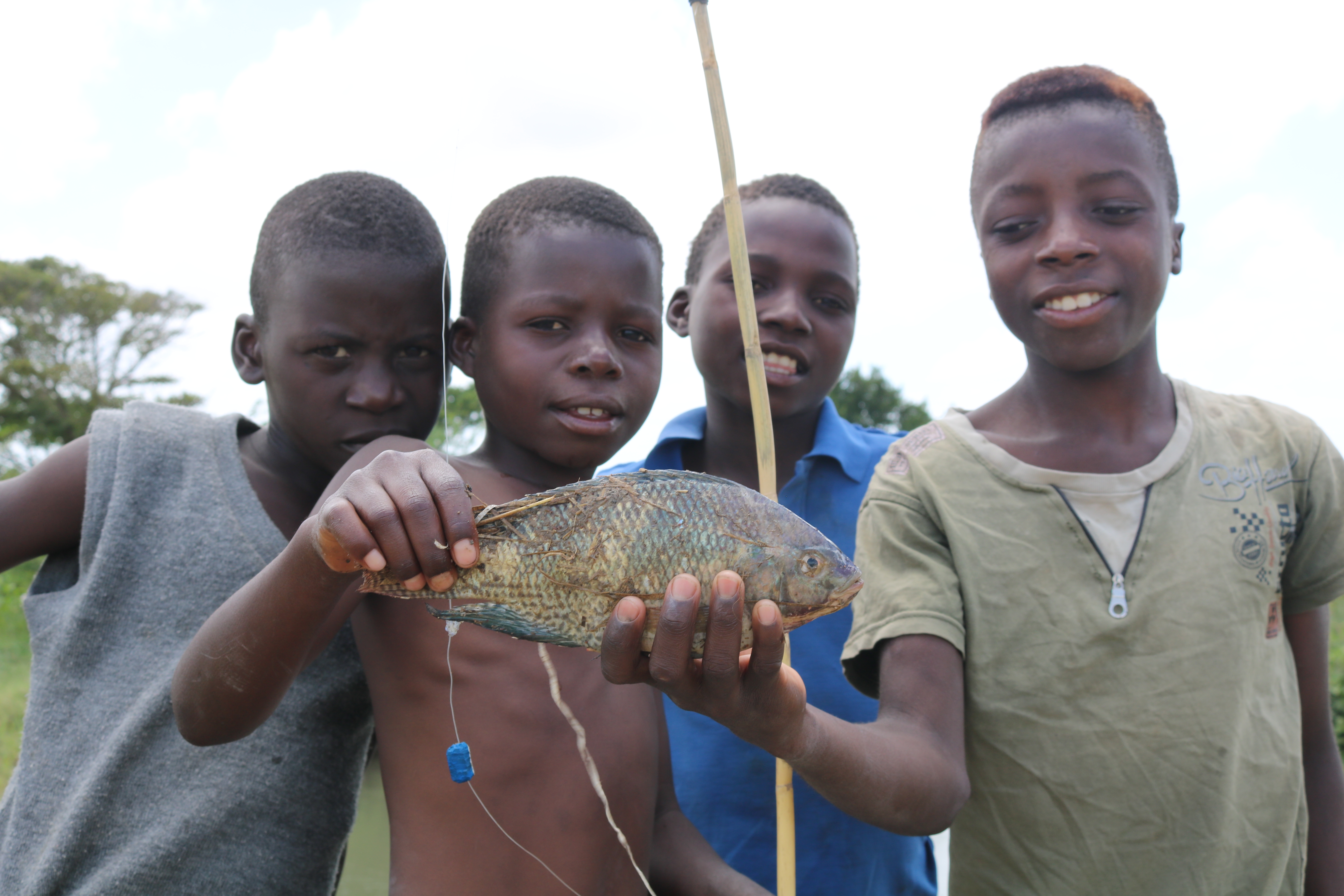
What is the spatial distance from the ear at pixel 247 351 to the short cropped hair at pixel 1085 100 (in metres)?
2.24

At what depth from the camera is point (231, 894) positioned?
7.43 feet

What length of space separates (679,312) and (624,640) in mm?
2301

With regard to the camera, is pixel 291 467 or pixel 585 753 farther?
pixel 291 467

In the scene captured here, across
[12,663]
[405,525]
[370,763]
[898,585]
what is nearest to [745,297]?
[405,525]

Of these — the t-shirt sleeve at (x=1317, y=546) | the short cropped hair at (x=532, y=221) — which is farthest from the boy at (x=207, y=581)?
the t-shirt sleeve at (x=1317, y=546)

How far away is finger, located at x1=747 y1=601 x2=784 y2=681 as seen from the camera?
4.77 feet

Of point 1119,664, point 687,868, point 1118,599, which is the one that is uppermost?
point 1118,599

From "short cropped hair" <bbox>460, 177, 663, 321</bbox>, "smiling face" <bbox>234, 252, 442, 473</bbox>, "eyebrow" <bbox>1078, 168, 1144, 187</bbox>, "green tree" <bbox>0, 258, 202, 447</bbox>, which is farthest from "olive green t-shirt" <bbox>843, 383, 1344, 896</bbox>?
"green tree" <bbox>0, 258, 202, 447</bbox>

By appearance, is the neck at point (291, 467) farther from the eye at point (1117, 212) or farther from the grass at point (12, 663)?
the grass at point (12, 663)

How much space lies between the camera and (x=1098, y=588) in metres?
2.19

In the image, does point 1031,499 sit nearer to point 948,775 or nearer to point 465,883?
point 948,775

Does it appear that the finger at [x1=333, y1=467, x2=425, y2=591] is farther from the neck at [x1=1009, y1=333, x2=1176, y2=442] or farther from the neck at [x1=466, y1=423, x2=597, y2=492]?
the neck at [x1=1009, y1=333, x2=1176, y2=442]

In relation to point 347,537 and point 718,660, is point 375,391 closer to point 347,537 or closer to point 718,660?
point 347,537

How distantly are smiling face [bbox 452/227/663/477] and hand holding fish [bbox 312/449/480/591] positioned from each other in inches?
28.6
